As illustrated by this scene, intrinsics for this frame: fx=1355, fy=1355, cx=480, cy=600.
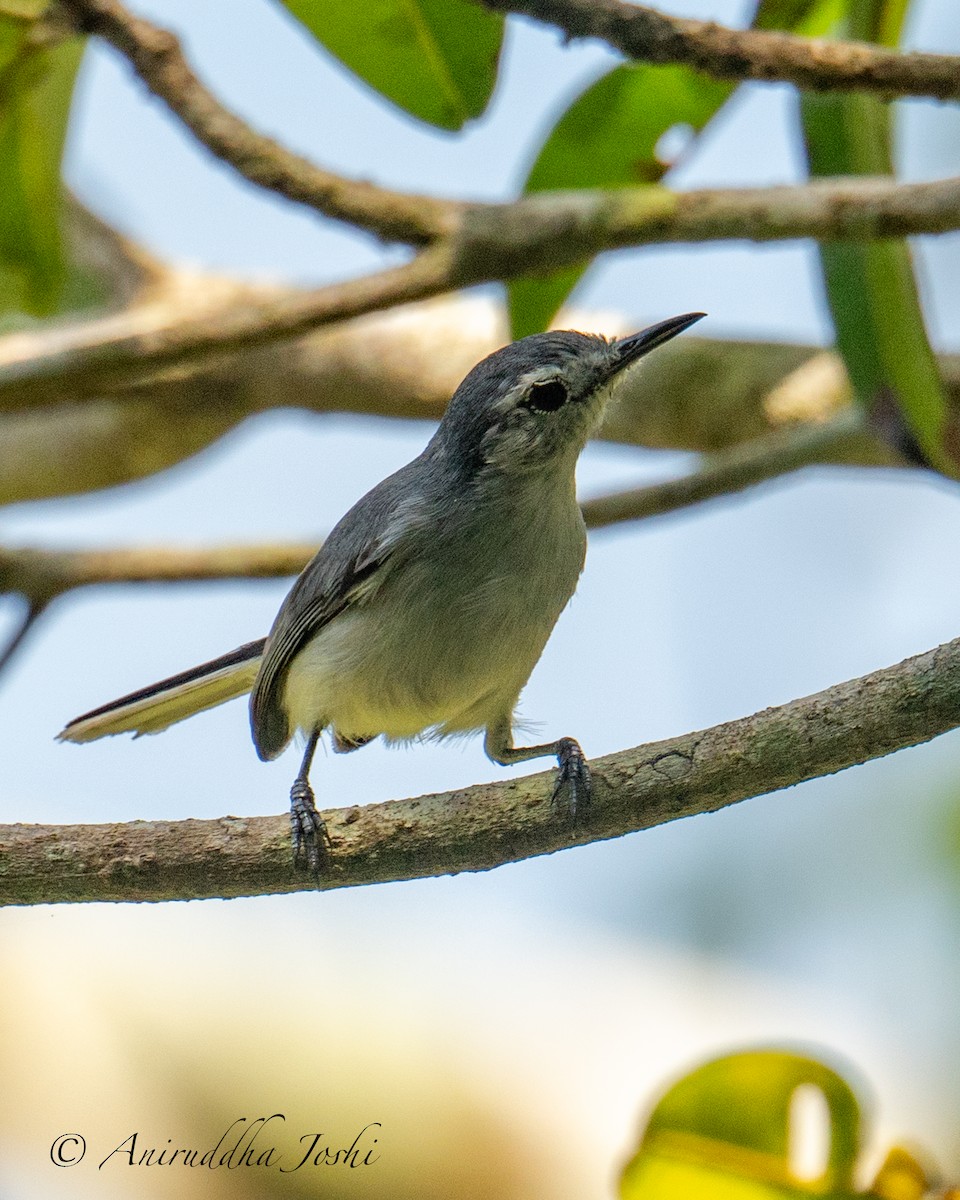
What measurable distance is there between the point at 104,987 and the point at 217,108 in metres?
3.63

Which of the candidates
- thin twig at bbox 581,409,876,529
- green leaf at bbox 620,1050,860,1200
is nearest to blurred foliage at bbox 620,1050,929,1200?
green leaf at bbox 620,1050,860,1200

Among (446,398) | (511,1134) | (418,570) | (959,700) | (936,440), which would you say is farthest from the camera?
(446,398)

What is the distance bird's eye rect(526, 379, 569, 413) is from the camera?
3.56 metres

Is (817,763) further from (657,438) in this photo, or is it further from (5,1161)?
(5,1161)

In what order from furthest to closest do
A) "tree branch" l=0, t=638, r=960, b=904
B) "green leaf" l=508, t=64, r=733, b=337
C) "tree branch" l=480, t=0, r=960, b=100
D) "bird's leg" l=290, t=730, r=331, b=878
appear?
"green leaf" l=508, t=64, r=733, b=337 → "tree branch" l=480, t=0, r=960, b=100 → "bird's leg" l=290, t=730, r=331, b=878 → "tree branch" l=0, t=638, r=960, b=904

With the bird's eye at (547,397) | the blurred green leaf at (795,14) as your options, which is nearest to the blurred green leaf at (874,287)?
the blurred green leaf at (795,14)

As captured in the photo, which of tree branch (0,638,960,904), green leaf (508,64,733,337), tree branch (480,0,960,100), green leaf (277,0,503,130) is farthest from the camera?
green leaf (508,64,733,337)

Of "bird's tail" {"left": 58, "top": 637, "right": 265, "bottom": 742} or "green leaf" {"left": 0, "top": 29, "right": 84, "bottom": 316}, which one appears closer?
"bird's tail" {"left": 58, "top": 637, "right": 265, "bottom": 742}

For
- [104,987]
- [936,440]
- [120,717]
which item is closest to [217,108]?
[120,717]

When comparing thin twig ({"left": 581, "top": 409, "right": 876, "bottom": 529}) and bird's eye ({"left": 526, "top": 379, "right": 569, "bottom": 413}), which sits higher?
thin twig ({"left": 581, "top": 409, "right": 876, "bottom": 529})

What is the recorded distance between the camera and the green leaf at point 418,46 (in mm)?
3910

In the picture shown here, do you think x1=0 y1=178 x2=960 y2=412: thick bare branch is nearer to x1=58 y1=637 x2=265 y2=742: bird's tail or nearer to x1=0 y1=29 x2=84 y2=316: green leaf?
x1=58 y1=637 x2=265 y2=742: bird's tail

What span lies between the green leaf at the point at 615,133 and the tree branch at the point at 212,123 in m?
0.73

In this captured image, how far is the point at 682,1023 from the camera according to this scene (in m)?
5.56
